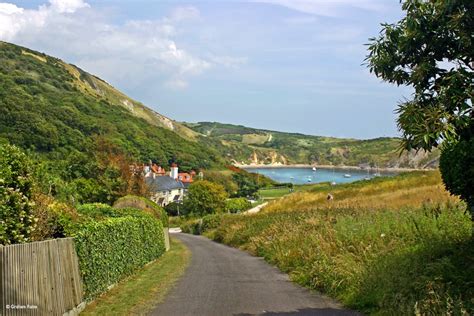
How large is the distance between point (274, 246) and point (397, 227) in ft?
28.8

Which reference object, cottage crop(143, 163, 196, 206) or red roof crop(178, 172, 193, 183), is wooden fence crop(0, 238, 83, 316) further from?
red roof crop(178, 172, 193, 183)

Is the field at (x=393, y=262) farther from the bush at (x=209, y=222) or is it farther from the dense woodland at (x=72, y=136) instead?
the bush at (x=209, y=222)

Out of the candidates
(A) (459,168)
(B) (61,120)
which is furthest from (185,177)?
(A) (459,168)

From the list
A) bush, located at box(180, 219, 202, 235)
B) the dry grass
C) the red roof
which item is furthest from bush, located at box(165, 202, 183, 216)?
the dry grass

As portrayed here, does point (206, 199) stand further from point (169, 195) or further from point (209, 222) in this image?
point (169, 195)

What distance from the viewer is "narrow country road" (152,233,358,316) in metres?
10.7

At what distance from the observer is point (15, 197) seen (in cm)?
1122

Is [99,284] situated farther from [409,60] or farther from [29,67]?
[29,67]

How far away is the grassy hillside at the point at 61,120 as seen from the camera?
8831 centimetres

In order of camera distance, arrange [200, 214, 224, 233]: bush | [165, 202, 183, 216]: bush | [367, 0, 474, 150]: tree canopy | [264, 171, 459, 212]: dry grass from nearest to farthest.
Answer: [367, 0, 474, 150]: tree canopy → [264, 171, 459, 212]: dry grass → [200, 214, 224, 233]: bush → [165, 202, 183, 216]: bush

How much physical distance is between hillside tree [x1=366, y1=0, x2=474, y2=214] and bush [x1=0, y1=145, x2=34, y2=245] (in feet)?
25.5

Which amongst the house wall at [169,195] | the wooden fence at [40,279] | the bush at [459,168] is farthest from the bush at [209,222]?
the house wall at [169,195]

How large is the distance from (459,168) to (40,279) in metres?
7.27

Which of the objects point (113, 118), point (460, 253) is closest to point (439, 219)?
point (460, 253)
